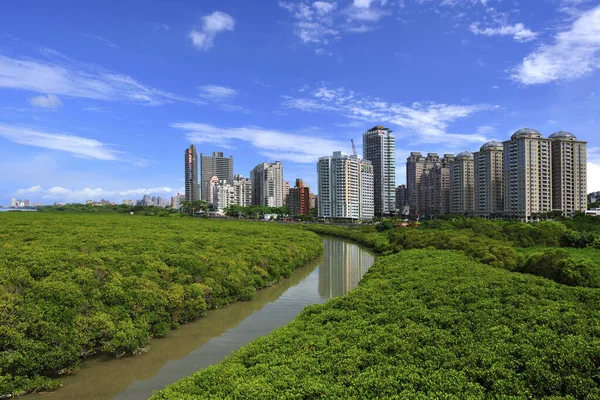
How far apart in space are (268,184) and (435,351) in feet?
546

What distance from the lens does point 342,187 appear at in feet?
376

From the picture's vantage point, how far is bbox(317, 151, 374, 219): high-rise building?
115m

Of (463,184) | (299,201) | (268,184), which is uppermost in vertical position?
(268,184)

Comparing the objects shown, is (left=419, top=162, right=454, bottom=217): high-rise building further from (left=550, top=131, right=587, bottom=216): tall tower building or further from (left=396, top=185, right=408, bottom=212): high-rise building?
(left=550, top=131, right=587, bottom=216): tall tower building

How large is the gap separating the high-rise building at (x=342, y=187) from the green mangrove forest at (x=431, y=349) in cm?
9949

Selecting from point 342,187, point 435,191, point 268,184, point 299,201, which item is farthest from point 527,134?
point 268,184

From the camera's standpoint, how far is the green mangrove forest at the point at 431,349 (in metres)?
7.67

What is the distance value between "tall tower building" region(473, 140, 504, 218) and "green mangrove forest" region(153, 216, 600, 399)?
96.6m

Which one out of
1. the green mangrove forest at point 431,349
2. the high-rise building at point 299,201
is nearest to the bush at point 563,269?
the green mangrove forest at point 431,349

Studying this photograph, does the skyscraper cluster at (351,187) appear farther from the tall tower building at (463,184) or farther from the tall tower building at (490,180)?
the tall tower building at (490,180)

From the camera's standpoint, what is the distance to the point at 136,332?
44.3 feet

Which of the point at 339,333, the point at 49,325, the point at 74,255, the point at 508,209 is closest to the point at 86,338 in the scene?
the point at 49,325

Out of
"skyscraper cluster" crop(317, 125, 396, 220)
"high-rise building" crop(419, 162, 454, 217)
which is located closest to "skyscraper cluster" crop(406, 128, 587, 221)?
"high-rise building" crop(419, 162, 454, 217)

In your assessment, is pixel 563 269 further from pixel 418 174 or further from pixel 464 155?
pixel 418 174
